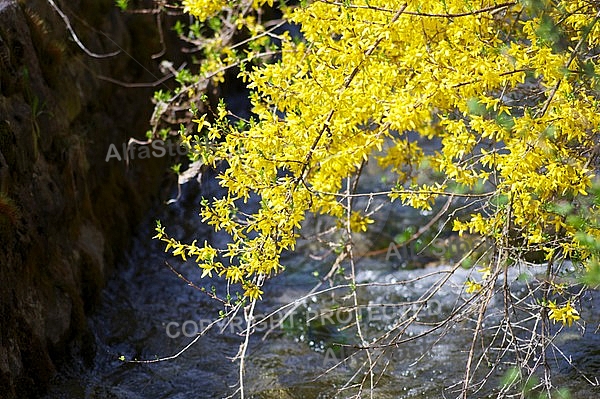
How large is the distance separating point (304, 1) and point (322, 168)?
2.67 ft

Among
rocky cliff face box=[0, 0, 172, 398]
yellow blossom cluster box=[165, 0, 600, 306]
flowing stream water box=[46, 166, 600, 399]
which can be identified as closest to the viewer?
yellow blossom cluster box=[165, 0, 600, 306]

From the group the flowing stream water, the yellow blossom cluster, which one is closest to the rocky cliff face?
the flowing stream water

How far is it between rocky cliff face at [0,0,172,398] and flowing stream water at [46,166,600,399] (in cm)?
22

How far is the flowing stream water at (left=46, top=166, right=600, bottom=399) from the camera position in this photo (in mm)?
5078

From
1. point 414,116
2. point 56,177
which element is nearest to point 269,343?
point 56,177

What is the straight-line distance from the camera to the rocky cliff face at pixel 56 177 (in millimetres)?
4672

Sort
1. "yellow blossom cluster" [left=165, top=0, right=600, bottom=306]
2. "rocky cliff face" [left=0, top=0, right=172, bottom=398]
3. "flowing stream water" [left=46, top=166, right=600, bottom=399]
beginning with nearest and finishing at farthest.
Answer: "yellow blossom cluster" [left=165, top=0, right=600, bottom=306] < "rocky cliff face" [left=0, top=0, right=172, bottom=398] < "flowing stream water" [left=46, top=166, right=600, bottom=399]

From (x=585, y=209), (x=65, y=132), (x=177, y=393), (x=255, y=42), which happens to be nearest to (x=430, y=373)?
Answer: (x=177, y=393)

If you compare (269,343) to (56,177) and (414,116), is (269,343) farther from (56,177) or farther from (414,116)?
(414,116)

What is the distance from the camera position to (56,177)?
5.54m

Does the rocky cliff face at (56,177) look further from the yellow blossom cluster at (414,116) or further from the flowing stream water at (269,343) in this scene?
the yellow blossom cluster at (414,116)

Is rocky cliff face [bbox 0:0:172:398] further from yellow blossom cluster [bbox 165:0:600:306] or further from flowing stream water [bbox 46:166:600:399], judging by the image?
yellow blossom cluster [bbox 165:0:600:306]

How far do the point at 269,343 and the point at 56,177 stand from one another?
1841 millimetres

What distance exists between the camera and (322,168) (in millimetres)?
4125
